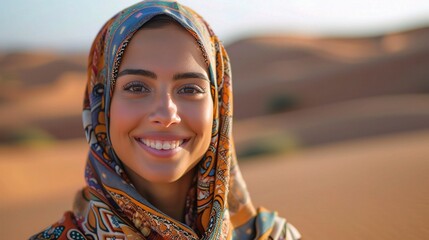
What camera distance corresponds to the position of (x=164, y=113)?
2250 mm

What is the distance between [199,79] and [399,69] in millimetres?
27727

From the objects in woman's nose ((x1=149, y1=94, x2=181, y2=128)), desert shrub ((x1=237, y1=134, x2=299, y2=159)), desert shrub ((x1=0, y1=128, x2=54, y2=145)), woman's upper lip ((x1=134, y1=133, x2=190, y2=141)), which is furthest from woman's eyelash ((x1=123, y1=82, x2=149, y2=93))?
desert shrub ((x1=0, y1=128, x2=54, y2=145))

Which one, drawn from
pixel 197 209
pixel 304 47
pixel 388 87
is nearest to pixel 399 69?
pixel 388 87

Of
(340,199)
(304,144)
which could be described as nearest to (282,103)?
(304,144)

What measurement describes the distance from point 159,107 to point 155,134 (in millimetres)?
136

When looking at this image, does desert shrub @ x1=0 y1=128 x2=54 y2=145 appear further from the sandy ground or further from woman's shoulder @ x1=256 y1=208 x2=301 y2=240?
woman's shoulder @ x1=256 y1=208 x2=301 y2=240

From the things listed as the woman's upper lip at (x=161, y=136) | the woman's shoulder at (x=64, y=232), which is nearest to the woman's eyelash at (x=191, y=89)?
the woman's upper lip at (x=161, y=136)

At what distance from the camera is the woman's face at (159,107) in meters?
2.30

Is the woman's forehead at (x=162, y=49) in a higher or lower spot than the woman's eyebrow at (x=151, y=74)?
higher

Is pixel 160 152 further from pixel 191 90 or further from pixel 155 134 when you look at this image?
pixel 191 90

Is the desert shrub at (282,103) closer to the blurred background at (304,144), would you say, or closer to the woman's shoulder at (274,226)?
the blurred background at (304,144)

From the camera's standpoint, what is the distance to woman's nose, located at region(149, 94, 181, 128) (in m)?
2.24

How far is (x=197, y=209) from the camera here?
2.58 metres

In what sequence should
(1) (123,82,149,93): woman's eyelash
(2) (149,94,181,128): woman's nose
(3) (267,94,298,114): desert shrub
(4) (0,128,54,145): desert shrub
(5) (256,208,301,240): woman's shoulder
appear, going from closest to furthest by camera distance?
(2) (149,94,181,128): woman's nose < (1) (123,82,149,93): woman's eyelash < (5) (256,208,301,240): woman's shoulder < (4) (0,128,54,145): desert shrub < (3) (267,94,298,114): desert shrub
